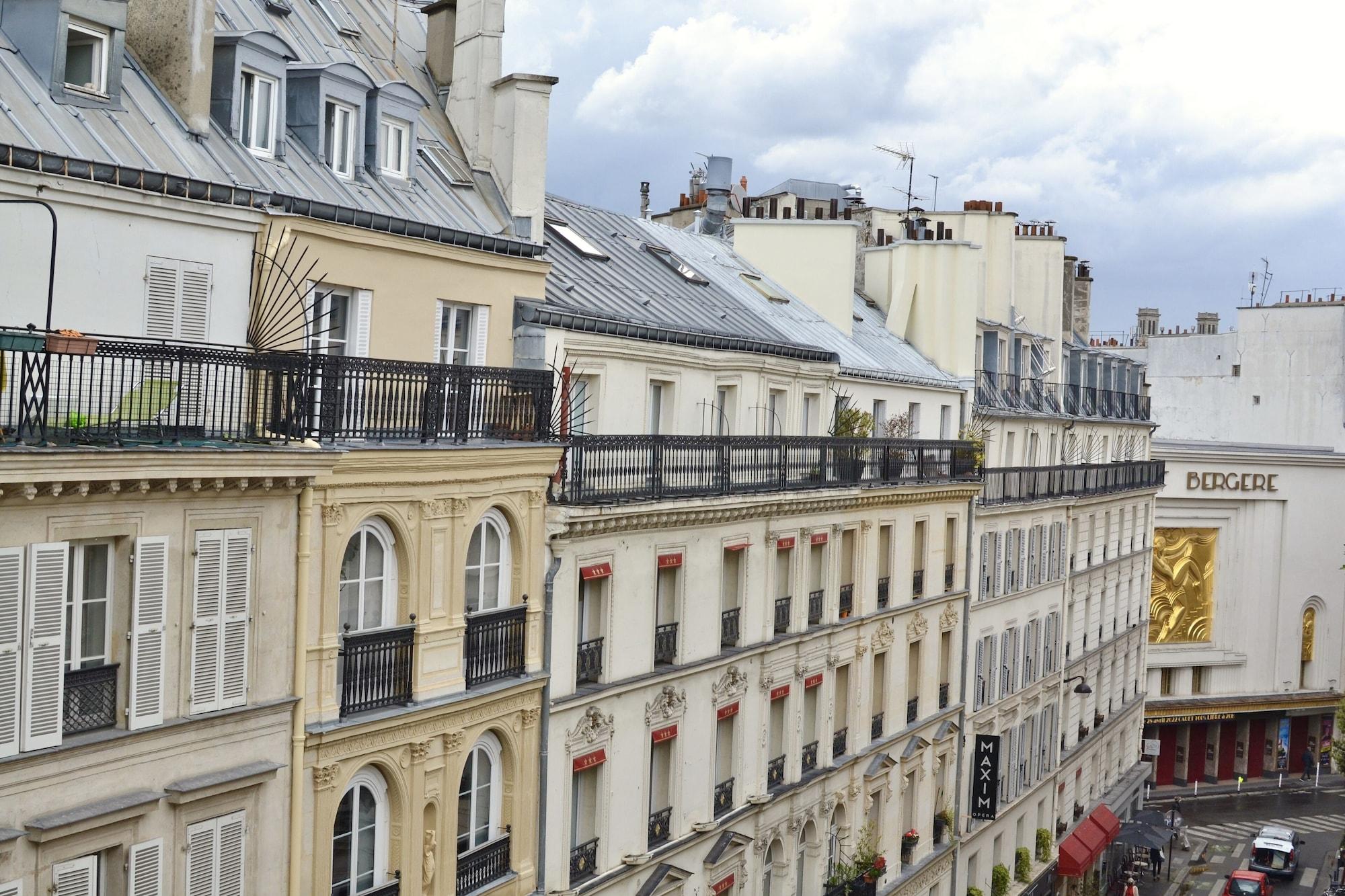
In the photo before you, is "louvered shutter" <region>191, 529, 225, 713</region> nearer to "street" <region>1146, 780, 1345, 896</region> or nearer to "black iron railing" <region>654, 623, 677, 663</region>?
"black iron railing" <region>654, 623, 677, 663</region>

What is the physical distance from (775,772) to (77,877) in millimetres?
17532

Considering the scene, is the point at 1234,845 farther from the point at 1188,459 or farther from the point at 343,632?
the point at 343,632

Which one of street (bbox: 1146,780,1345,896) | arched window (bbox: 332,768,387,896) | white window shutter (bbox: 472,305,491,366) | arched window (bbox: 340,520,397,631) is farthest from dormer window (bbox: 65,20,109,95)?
street (bbox: 1146,780,1345,896)

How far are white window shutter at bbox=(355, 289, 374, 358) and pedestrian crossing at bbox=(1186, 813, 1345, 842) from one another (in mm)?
53095

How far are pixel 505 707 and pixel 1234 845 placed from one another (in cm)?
4872

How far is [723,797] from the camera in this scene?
28188 mm

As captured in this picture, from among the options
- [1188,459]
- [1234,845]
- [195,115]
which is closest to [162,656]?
[195,115]

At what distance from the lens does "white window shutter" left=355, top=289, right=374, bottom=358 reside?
19484 mm

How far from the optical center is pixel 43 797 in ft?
46.6

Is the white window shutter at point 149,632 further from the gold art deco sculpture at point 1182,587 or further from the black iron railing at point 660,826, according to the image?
the gold art deco sculpture at point 1182,587

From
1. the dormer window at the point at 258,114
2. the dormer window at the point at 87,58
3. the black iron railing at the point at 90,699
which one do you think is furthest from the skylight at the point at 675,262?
the black iron railing at the point at 90,699

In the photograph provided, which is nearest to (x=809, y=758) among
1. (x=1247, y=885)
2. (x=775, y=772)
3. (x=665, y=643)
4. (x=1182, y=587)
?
(x=775, y=772)

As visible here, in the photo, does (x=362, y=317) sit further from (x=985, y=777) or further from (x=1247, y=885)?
(x=1247, y=885)

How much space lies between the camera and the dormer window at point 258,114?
735 inches
